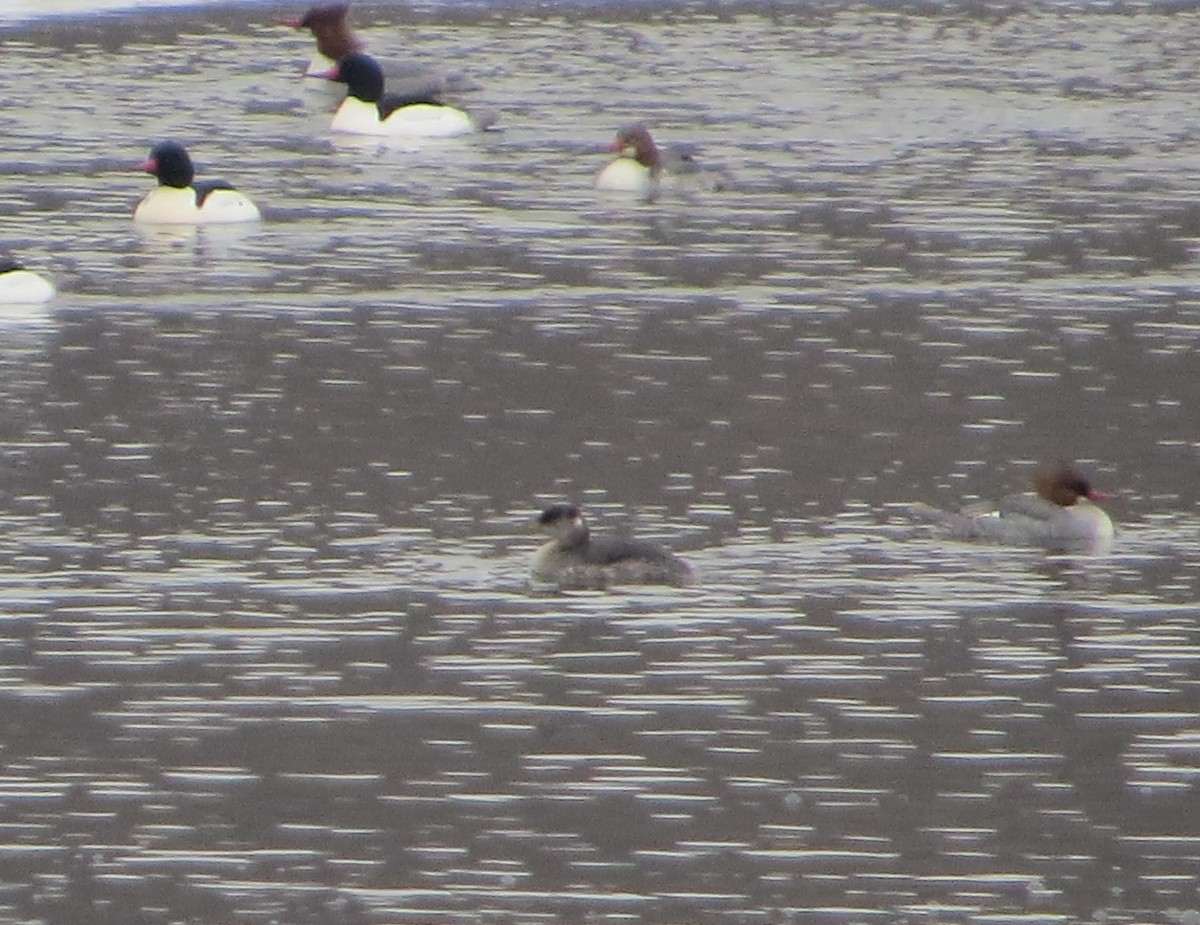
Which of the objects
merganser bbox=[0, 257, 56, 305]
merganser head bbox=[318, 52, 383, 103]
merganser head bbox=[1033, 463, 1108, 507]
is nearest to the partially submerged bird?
merganser head bbox=[318, 52, 383, 103]

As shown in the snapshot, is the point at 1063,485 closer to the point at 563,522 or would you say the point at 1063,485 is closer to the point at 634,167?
the point at 563,522

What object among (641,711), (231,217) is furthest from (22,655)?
(231,217)

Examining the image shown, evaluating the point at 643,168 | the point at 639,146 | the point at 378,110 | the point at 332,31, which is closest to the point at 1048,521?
the point at 639,146

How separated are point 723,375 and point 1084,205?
7160 mm

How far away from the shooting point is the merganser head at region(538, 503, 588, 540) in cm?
1288

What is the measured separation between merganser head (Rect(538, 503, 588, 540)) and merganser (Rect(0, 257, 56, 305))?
7778 millimetres

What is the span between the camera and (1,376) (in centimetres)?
1819

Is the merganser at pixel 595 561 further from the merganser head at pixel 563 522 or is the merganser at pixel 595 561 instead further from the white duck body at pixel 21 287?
the white duck body at pixel 21 287

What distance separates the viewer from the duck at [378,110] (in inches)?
1193

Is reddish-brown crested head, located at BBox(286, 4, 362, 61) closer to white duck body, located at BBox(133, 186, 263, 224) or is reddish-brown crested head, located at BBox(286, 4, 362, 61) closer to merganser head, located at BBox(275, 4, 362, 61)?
merganser head, located at BBox(275, 4, 362, 61)

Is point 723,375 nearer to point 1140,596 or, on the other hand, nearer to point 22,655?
point 1140,596

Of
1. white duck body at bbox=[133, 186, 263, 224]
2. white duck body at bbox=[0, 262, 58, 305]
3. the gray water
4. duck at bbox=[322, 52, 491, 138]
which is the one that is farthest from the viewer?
duck at bbox=[322, 52, 491, 138]

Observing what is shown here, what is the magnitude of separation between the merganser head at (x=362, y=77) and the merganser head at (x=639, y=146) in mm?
5786

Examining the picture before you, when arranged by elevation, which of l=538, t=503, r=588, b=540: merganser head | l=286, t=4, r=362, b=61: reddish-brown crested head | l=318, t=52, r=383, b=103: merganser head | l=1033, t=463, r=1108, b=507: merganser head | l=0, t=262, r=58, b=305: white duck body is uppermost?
l=538, t=503, r=588, b=540: merganser head
